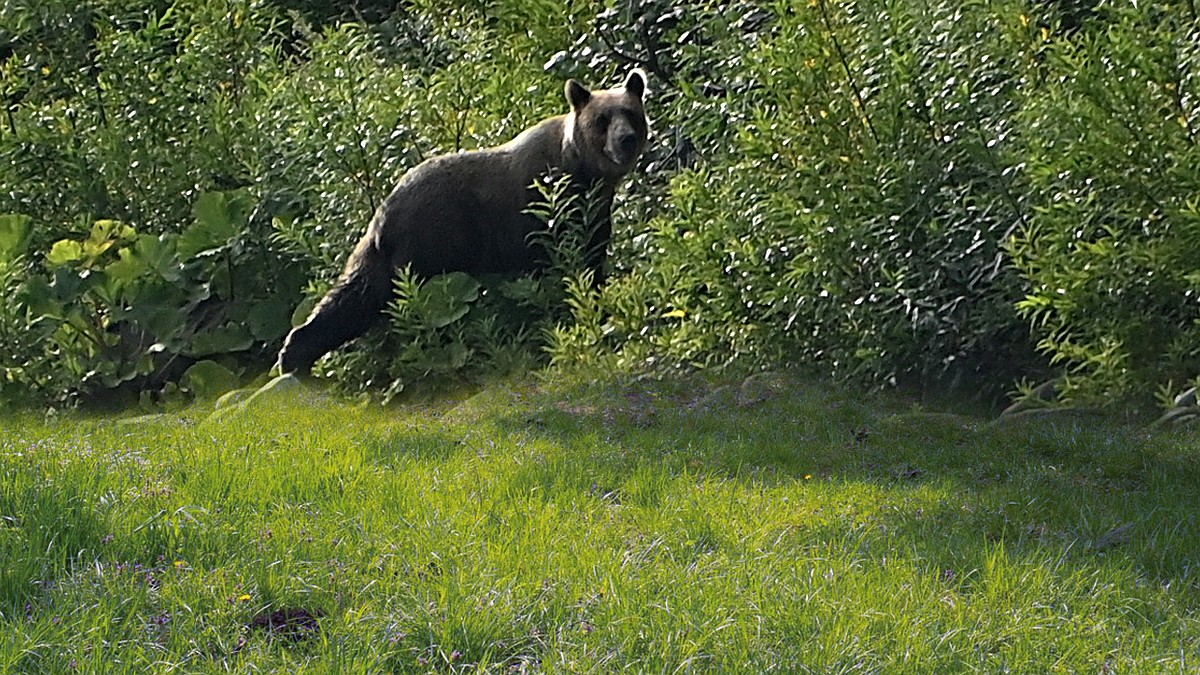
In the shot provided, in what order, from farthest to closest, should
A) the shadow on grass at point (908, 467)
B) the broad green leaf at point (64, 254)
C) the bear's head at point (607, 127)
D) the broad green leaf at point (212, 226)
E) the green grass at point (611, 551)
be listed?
the broad green leaf at point (212, 226) → the broad green leaf at point (64, 254) → the bear's head at point (607, 127) → the shadow on grass at point (908, 467) → the green grass at point (611, 551)

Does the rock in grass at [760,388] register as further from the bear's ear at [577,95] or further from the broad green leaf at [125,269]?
the broad green leaf at [125,269]

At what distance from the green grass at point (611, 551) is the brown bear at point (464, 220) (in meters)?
2.53

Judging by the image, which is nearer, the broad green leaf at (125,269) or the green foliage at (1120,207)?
the green foliage at (1120,207)

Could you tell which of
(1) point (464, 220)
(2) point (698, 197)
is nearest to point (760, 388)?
(2) point (698, 197)

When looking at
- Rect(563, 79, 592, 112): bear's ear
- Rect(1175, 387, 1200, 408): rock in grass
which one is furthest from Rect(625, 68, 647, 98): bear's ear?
Rect(1175, 387, 1200, 408): rock in grass

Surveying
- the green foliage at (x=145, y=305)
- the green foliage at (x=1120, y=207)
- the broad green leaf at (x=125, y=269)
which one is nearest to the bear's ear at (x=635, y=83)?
the green foliage at (x=1120, y=207)

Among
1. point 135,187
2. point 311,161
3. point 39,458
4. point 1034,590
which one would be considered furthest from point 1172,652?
point 135,187

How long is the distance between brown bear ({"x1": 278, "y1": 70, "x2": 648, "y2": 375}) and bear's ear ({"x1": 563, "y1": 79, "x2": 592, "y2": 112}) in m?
0.03

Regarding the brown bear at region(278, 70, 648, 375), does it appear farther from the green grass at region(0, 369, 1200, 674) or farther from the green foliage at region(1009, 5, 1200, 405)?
the green foliage at region(1009, 5, 1200, 405)

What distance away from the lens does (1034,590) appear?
4.42m

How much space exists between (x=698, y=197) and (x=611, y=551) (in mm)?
4225

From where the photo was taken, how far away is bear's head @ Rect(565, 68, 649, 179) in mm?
8898

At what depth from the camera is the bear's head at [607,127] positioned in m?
8.90

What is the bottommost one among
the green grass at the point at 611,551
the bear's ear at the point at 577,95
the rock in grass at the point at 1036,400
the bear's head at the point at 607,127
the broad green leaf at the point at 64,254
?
the rock in grass at the point at 1036,400
